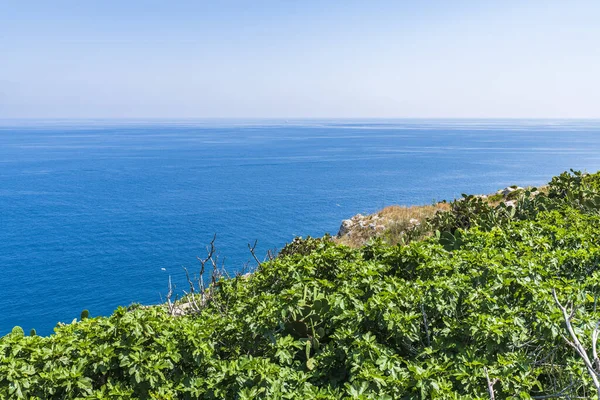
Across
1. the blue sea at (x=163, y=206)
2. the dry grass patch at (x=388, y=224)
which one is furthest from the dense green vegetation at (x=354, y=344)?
the blue sea at (x=163, y=206)

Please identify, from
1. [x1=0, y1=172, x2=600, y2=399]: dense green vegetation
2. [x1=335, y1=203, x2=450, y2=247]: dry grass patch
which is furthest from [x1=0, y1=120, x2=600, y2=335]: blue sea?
[x1=0, y1=172, x2=600, y2=399]: dense green vegetation

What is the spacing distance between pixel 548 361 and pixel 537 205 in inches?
308

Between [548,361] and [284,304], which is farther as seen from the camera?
[284,304]

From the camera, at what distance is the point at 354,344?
4426 millimetres

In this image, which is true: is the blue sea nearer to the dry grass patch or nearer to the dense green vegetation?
the dry grass patch

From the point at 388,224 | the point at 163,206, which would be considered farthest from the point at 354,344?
the point at 163,206

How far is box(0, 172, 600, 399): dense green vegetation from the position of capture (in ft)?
13.1

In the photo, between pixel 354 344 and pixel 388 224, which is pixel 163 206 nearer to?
pixel 388 224

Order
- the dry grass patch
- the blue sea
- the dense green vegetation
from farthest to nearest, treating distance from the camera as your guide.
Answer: the blue sea
the dry grass patch
the dense green vegetation

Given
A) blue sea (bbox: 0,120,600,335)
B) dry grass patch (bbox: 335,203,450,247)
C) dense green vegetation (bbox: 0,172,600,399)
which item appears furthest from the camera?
blue sea (bbox: 0,120,600,335)

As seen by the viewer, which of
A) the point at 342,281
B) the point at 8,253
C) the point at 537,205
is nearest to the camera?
the point at 342,281

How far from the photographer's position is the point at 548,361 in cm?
484

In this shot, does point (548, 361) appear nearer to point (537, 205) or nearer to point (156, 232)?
point (537, 205)

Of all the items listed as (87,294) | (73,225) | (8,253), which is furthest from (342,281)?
(73,225)
